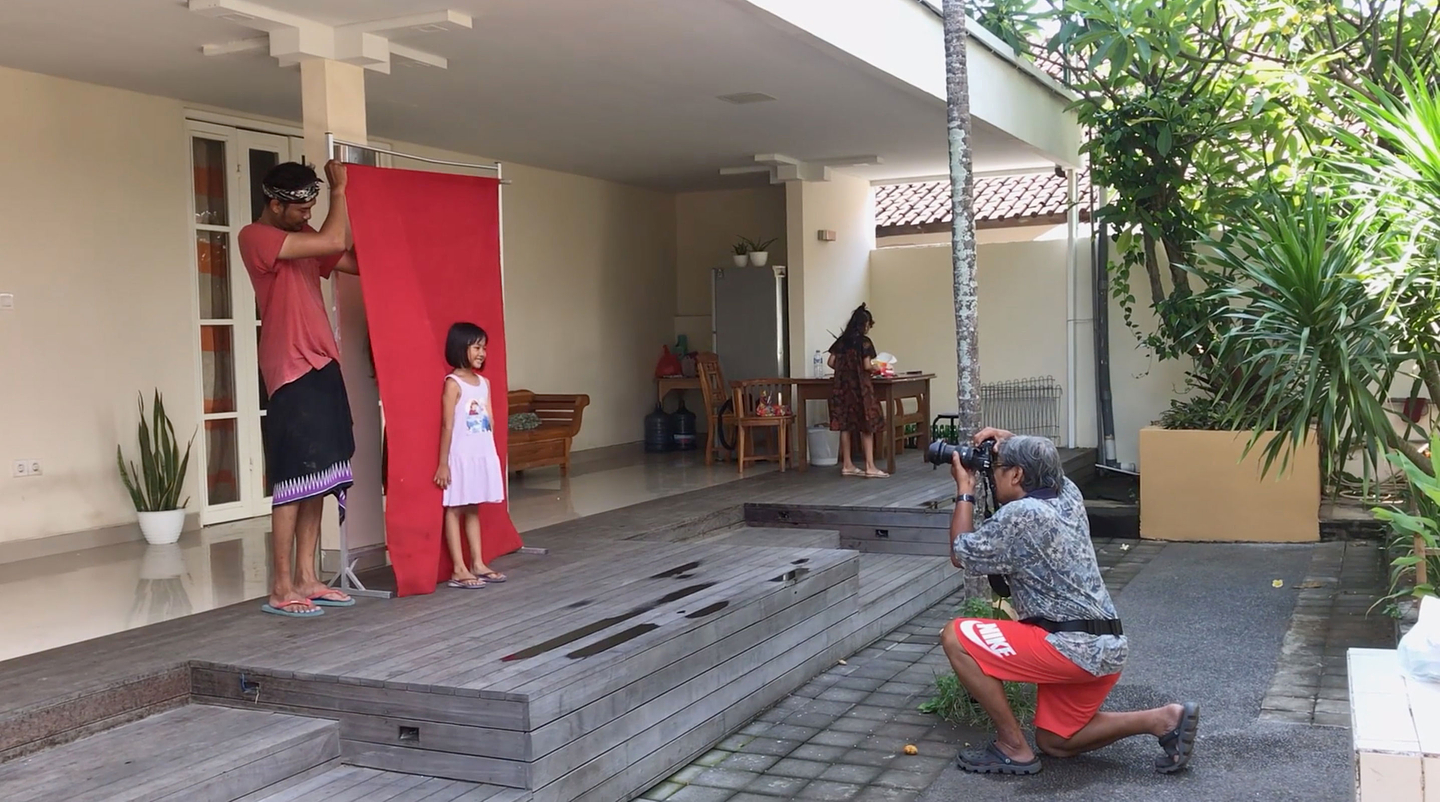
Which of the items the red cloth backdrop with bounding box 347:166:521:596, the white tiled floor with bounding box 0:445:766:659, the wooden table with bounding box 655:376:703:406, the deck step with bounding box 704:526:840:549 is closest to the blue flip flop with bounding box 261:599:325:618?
the red cloth backdrop with bounding box 347:166:521:596

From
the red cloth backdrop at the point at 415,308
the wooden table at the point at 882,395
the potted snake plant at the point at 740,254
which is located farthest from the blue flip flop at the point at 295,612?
the potted snake plant at the point at 740,254

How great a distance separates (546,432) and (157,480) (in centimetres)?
324

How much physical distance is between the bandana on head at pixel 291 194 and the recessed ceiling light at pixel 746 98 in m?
3.76

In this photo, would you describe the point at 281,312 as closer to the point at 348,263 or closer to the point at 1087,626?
the point at 348,263

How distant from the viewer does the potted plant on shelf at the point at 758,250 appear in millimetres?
11898

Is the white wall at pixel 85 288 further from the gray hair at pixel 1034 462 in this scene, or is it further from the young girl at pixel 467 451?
the gray hair at pixel 1034 462

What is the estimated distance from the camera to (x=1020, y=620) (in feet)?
13.6

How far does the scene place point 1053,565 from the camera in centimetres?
398

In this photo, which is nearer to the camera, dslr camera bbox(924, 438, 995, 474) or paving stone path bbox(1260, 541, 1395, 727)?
dslr camera bbox(924, 438, 995, 474)

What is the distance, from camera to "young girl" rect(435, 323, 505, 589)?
5219mm

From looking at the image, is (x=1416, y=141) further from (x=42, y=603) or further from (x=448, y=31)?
(x=42, y=603)

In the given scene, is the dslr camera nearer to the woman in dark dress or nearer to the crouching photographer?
the crouching photographer

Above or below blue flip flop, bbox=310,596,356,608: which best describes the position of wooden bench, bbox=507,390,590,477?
above

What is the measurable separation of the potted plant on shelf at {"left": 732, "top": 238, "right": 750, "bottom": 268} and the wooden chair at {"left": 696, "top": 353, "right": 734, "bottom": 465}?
0.95 metres
